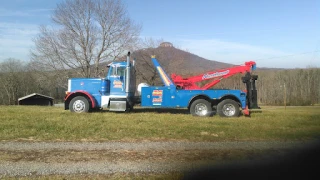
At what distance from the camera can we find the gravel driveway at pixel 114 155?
6.01 metres

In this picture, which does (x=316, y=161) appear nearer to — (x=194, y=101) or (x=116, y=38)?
(x=194, y=101)

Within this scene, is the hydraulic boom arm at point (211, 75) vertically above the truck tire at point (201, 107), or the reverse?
the hydraulic boom arm at point (211, 75)

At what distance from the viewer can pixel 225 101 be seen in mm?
16062

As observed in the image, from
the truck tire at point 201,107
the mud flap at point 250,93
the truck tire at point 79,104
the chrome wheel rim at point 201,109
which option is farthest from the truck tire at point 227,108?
the truck tire at point 79,104

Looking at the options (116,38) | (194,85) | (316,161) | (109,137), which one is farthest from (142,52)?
(316,161)

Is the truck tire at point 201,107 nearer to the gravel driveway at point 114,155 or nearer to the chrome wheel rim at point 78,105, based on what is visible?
the chrome wheel rim at point 78,105

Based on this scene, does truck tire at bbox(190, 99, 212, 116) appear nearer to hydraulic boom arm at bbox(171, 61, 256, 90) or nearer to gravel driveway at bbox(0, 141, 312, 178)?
hydraulic boom arm at bbox(171, 61, 256, 90)

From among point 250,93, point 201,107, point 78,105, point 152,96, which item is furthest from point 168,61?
point 78,105

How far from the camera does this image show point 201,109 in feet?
53.0

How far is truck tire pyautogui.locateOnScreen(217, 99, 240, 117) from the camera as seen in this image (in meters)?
16.0

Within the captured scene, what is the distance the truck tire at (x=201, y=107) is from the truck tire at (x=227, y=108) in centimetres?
51

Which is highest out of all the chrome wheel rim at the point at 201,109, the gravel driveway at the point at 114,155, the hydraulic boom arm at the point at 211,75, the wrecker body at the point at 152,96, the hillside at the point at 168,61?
the hillside at the point at 168,61

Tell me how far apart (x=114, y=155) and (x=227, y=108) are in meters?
10.0

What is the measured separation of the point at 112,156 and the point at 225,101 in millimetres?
10130
